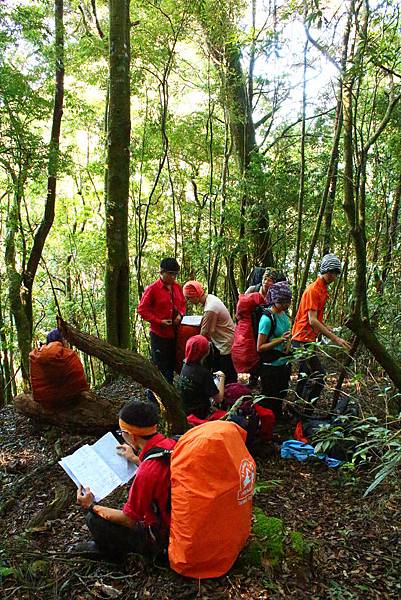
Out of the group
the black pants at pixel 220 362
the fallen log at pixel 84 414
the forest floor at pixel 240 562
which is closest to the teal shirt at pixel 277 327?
the black pants at pixel 220 362

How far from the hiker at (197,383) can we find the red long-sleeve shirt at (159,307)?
1431mm

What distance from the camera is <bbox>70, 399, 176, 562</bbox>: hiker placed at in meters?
2.68

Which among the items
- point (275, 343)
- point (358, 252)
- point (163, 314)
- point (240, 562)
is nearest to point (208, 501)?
point (240, 562)

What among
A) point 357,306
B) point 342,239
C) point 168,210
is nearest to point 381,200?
point 342,239

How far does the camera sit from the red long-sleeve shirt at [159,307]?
19.0 ft

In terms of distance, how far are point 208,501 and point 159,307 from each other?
142 inches

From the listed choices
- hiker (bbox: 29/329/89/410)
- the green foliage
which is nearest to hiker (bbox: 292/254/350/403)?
the green foliage

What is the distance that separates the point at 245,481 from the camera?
2537 mm

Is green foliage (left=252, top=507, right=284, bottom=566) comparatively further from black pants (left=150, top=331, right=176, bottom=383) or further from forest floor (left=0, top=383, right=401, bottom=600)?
black pants (left=150, top=331, right=176, bottom=383)

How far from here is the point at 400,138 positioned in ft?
22.9

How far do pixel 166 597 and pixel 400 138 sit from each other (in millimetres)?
6850

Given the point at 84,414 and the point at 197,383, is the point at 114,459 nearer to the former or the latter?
the point at 197,383

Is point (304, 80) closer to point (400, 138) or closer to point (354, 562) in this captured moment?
point (400, 138)

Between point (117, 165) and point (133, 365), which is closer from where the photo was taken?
point (133, 365)
